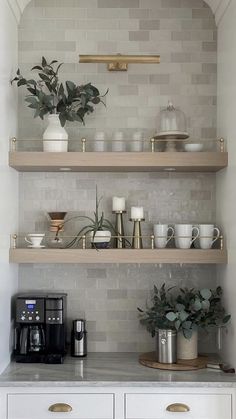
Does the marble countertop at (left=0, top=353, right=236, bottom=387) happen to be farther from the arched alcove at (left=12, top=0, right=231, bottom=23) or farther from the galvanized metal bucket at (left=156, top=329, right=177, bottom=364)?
the arched alcove at (left=12, top=0, right=231, bottom=23)

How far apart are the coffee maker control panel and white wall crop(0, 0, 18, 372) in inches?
2.3

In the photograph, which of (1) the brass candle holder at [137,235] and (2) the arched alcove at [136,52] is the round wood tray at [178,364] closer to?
(1) the brass candle holder at [137,235]

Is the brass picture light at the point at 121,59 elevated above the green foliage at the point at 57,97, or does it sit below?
above

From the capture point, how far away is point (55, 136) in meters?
2.94

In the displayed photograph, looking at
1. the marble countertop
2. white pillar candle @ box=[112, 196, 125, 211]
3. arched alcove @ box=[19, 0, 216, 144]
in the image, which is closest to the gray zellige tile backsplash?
arched alcove @ box=[19, 0, 216, 144]

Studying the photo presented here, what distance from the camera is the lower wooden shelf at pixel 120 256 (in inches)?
113

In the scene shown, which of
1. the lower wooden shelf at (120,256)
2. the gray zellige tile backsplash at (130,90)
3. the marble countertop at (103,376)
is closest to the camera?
the marble countertop at (103,376)

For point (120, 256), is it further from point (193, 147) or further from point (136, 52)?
point (136, 52)

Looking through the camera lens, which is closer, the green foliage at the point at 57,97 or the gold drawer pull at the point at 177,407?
the gold drawer pull at the point at 177,407

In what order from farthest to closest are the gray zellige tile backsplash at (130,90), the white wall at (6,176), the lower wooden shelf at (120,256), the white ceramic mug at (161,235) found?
the gray zellige tile backsplash at (130,90)
the white ceramic mug at (161,235)
the lower wooden shelf at (120,256)
the white wall at (6,176)

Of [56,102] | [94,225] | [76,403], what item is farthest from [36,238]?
[76,403]

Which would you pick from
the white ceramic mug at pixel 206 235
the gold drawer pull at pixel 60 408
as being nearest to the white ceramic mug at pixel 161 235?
the white ceramic mug at pixel 206 235

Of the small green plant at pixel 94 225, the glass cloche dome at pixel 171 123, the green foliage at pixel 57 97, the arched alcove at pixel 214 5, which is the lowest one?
the small green plant at pixel 94 225

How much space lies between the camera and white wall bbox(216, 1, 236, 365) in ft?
9.07
